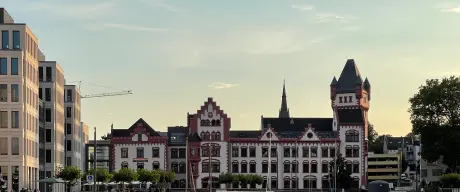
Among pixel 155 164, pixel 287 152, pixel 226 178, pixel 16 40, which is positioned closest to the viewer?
pixel 16 40

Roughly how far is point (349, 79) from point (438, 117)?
59880 millimetres

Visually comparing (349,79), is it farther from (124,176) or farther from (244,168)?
(124,176)

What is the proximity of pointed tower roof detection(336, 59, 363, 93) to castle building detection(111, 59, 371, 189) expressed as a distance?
63.4 feet

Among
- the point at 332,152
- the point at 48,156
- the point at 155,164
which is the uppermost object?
the point at 48,156

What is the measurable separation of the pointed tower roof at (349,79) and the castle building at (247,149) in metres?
19.3

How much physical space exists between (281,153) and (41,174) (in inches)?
2587

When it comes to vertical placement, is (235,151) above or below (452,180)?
above

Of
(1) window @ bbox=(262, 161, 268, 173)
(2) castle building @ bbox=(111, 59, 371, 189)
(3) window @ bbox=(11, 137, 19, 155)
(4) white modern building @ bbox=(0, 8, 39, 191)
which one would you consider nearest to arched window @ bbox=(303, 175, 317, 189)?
(2) castle building @ bbox=(111, 59, 371, 189)

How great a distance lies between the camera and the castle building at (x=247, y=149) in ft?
541

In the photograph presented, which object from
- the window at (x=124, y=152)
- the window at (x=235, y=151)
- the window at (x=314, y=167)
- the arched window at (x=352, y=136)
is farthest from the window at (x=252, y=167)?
the window at (x=124, y=152)

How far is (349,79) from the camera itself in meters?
195

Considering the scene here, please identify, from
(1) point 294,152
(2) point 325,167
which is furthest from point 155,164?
(2) point 325,167

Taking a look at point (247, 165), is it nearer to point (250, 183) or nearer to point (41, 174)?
point (250, 183)

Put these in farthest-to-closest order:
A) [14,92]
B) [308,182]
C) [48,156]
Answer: [308,182] < [48,156] < [14,92]
